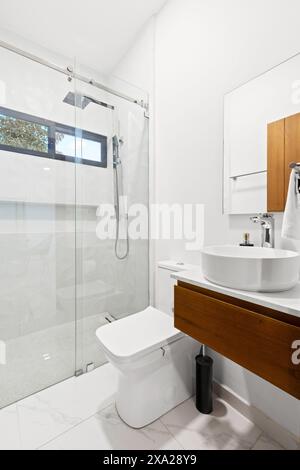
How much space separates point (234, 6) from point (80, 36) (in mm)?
1332

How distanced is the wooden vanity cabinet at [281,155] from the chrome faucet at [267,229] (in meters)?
0.05

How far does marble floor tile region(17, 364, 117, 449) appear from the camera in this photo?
3.55ft

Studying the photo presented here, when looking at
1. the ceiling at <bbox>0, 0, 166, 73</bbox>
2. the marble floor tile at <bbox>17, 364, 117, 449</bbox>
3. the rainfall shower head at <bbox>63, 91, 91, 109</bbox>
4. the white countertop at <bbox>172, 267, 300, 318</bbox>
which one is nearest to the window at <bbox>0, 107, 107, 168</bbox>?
the rainfall shower head at <bbox>63, 91, 91, 109</bbox>

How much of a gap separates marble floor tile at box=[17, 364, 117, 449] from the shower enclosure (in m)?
0.13

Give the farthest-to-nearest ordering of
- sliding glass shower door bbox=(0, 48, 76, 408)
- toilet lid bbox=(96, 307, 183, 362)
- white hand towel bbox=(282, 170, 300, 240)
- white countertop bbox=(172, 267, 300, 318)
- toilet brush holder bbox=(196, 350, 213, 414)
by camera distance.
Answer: sliding glass shower door bbox=(0, 48, 76, 408) → toilet brush holder bbox=(196, 350, 213, 414) → toilet lid bbox=(96, 307, 183, 362) → white hand towel bbox=(282, 170, 300, 240) → white countertop bbox=(172, 267, 300, 318)

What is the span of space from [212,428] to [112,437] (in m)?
0.50

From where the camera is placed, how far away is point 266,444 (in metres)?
1.03

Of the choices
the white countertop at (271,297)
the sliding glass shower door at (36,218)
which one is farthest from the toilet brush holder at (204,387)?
the sliding glass shower door at (36,218)

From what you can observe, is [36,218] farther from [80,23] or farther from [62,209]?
[80,23]

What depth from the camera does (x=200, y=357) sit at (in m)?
1.27

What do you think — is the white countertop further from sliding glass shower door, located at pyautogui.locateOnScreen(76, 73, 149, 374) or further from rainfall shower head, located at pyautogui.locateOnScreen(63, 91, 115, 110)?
rainfall shower head, located at pyautogui.locateOnScreen(63, 91, 115, 110)

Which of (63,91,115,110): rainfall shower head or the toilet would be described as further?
(63,91,115,110): rainfall shower head

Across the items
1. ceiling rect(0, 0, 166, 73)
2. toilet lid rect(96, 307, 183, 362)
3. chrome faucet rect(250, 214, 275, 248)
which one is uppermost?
ceiling rect(0, 0, 166, 73)
